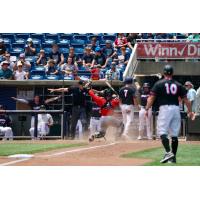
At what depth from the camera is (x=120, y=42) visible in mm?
26344

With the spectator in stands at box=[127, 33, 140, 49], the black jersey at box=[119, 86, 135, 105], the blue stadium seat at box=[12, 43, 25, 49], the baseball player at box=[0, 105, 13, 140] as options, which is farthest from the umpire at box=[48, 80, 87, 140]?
the blue stadium seat at box=[12, 43, 25, 49]

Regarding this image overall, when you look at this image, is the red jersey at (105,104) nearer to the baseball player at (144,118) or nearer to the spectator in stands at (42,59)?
the baseball player at (144,118)

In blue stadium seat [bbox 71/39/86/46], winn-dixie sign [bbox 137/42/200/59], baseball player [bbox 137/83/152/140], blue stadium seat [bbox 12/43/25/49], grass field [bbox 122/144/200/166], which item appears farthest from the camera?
blue stadium seat [bbox 12/43/25/49]

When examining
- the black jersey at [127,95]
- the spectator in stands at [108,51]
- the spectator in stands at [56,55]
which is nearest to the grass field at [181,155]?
the black jersey at [127,95]

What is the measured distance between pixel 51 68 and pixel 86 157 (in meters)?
12.7

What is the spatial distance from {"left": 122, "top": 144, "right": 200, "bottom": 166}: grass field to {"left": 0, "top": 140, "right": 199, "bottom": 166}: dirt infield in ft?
1.09

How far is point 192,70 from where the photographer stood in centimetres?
2561

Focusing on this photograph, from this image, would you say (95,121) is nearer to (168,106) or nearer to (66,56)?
(66,56)

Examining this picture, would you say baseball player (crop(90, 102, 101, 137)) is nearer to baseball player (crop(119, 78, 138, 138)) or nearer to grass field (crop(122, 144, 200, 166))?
baseball player (crop(119, 78, 138, 138))

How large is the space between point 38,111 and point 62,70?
4061 mm

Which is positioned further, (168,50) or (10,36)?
(10,36)

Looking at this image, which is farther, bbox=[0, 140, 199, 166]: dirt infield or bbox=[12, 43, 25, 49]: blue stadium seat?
bbox=[12, 43, 25, 49]: blue stadium seat

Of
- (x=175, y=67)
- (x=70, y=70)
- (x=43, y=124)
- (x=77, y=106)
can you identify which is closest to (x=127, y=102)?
(x=77, y=106)

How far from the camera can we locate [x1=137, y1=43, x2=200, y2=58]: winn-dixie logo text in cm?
2519
